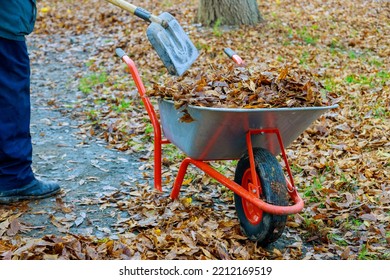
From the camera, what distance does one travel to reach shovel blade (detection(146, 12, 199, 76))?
3883 mm

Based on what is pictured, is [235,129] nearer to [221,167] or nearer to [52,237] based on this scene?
[52,237]

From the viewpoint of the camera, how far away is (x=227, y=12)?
8617 millimetres

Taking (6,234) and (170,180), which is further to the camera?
(170,180)

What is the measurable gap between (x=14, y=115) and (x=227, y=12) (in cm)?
549

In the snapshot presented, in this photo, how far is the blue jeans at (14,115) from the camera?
11.9 ft

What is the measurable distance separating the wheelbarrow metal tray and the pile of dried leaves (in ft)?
0.25

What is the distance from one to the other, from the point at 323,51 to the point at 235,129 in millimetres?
5313

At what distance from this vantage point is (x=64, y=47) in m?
9.40

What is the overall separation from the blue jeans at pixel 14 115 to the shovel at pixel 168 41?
822 millimetres

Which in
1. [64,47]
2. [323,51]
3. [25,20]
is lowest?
[64,47]

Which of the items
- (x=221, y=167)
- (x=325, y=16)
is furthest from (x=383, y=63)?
(x=221, y=167)

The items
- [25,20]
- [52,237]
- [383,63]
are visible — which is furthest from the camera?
[383,63]

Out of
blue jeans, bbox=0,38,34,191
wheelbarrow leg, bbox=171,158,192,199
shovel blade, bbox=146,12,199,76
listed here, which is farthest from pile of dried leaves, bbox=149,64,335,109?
blue jeans, bbox=0,38,34,191

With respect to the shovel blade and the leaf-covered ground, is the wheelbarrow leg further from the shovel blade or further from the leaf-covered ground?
the shovel blade
